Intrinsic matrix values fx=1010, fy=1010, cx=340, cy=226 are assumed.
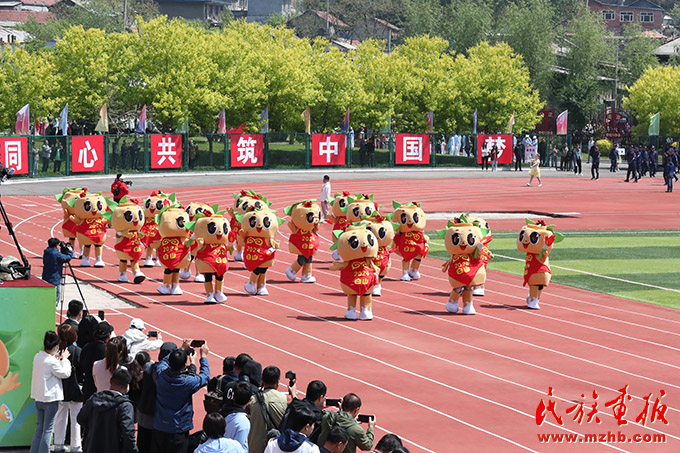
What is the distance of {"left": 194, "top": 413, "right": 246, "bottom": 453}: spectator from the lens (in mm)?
9156

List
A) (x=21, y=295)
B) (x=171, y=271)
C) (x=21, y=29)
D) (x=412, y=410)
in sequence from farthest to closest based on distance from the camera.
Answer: (x=21, y=29), (x=171, y=271), (x=412, y=410), (x=21, y=295)

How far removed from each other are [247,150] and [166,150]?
525cm

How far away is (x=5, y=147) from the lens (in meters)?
46.8

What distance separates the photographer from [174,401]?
1076 centimetres

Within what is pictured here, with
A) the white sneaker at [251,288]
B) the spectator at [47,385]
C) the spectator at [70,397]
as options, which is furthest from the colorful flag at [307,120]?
the spectator at [47,385]

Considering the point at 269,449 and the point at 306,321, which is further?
the point at 306,321

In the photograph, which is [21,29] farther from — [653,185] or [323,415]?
[323,415]

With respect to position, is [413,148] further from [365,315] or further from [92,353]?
[92,353]

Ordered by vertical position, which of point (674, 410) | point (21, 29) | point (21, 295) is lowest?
point (674, 410)

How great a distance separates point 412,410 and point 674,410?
388 centimetres

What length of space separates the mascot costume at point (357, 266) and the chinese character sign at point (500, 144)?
45172 mm

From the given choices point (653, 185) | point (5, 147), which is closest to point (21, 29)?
point (5, 147)

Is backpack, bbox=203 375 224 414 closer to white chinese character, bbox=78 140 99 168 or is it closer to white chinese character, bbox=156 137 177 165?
white chinese character, bbox=78 140 99 168

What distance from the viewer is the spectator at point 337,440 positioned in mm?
9039
